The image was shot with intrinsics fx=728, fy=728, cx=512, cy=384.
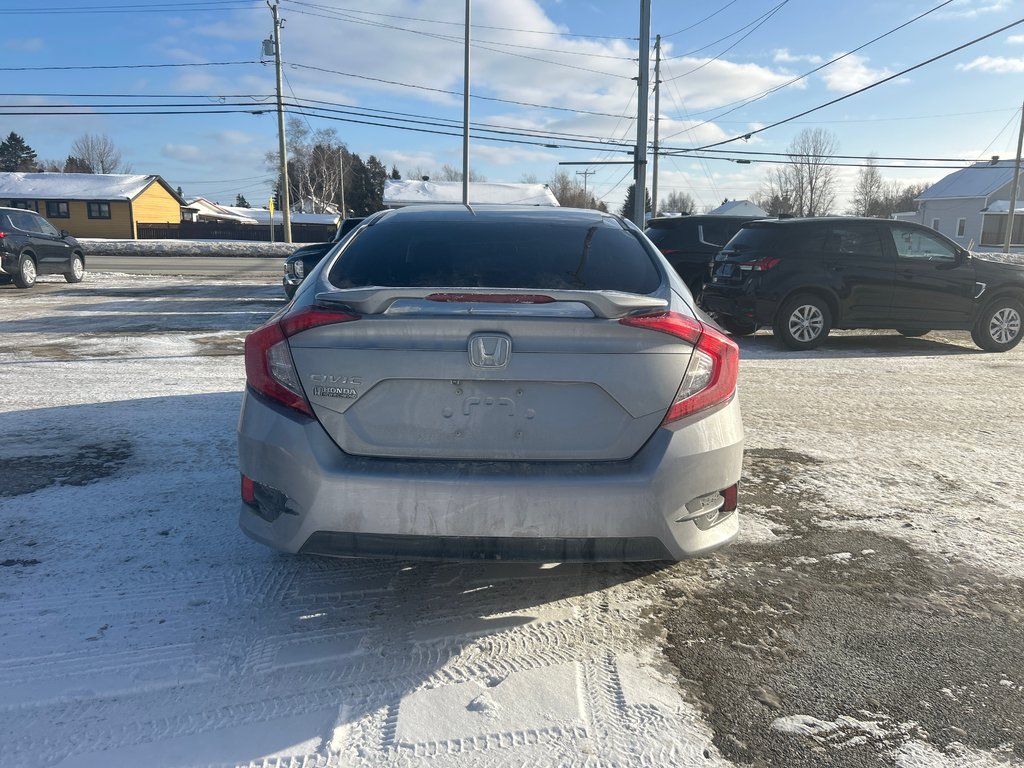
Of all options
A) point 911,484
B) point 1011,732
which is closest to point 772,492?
point 911,484

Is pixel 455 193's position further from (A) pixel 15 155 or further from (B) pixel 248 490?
(A) pixel 15 155

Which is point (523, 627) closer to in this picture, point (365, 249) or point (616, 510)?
point (616, 510)

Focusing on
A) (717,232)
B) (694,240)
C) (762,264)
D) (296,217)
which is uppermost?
(296,217)

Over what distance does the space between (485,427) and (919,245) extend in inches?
362

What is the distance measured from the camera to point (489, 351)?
2580 millimetres

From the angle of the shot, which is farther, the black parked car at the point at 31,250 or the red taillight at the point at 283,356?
the black parked car at the point at 31,250

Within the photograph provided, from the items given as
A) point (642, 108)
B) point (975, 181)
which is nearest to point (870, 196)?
point (975, 181)

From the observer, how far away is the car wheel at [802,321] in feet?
31.3

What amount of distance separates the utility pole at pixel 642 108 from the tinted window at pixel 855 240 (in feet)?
21.1

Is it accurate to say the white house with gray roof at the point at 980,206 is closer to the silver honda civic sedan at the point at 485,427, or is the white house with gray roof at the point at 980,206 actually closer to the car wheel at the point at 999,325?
the car wheel at the point at 999,325

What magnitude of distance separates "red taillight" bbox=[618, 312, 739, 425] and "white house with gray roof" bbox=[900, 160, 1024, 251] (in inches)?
2216

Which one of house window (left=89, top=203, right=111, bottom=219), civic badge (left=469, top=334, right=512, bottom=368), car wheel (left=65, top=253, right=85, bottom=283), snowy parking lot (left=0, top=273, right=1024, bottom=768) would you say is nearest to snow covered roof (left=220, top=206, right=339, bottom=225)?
house window (left=89, top=203, right=111, bottom=219)

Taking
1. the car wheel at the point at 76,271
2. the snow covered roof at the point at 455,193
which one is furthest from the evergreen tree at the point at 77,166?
the car wheel at the point at 76,271

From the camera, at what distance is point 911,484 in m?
4.61
